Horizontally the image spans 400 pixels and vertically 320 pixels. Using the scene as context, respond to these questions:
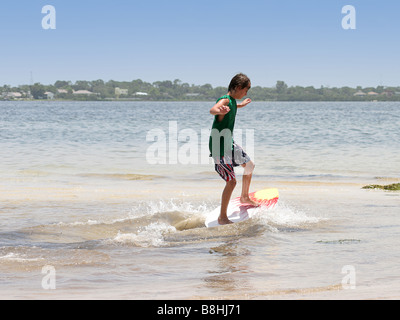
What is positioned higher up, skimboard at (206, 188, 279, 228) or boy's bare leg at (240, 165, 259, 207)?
boy's bare leg at (240, 165, 259, 207)

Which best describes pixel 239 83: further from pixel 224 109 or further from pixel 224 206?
pixel 224 206

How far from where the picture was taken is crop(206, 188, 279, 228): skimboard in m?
9.07

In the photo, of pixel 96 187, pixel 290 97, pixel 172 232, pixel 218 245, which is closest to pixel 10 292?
pixel 218 245

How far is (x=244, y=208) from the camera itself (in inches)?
368

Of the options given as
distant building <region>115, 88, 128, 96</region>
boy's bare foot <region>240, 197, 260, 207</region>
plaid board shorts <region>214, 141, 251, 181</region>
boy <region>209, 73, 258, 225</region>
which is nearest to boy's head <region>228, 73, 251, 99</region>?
boy <region>209, 73, 258, 225</region>

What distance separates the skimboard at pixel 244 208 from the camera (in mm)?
9070

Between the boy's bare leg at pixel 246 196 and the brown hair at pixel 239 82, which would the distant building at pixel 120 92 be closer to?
the boy's bare leg at pixel 246 196

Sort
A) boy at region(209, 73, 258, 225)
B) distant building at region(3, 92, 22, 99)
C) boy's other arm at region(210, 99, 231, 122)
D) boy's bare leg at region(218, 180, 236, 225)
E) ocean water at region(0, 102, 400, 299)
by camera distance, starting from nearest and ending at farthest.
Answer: ocean water at region(0, 102, 400, 299), boy's other arm at region(210, 99, 231, 122), boy at region(209, 73, 258, 225), boy's bare leg at region(218, 180, 236, 225), distant building at region(3, 92, 22, 99)

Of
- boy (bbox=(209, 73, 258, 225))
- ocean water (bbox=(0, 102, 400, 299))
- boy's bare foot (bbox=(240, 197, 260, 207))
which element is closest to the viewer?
ocean water (bbox=(0, 102, 400, 299))

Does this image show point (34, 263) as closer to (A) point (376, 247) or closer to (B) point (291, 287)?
(B) point (291, 287)

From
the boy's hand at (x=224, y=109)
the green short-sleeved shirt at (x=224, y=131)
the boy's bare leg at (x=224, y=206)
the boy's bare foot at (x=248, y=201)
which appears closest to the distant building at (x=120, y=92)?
the boy's bare foot at (x=248, y=201)

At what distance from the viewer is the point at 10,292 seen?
5348 millimetres

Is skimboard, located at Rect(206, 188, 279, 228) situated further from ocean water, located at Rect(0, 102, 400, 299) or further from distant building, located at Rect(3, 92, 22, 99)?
distant building, located at Rect(3, 92, 22, 99)

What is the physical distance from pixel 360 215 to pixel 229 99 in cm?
328
